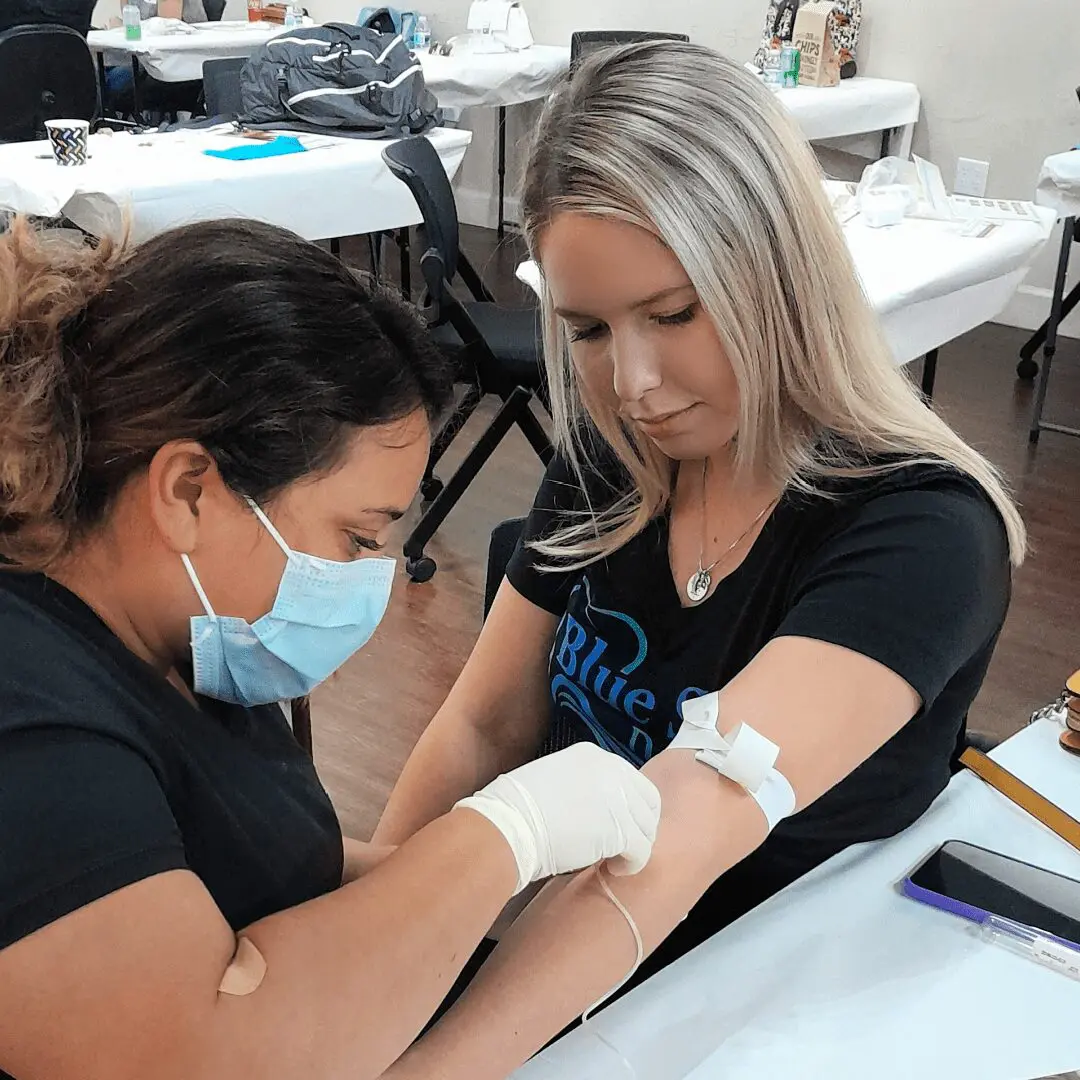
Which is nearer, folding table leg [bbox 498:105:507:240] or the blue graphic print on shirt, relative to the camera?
the blue graphic print on shirt

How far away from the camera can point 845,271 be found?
1065 millimetres

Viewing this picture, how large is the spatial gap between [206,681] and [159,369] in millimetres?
252

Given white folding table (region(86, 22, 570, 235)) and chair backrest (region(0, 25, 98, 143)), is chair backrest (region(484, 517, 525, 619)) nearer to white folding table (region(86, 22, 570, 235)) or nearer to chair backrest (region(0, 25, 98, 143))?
chair backrest (region(0, 25, 98, 143))

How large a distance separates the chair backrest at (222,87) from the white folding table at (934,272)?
2.06 meters

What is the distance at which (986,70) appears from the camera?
4.61m

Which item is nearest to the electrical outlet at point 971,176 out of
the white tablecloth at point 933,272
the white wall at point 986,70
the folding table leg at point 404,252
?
the white wall at point 986,70

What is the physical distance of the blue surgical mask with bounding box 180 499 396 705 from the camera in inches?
35.0

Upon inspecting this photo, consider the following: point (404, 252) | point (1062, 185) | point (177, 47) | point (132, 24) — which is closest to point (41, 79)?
point (177, 47)

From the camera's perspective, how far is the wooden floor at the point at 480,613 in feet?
7.84

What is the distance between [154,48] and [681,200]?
511 cm

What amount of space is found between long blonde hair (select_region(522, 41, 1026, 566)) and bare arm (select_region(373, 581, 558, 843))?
1.09 feet

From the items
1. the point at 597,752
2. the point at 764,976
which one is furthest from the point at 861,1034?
the point at 597,752

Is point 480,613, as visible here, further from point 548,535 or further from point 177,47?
point 177,47

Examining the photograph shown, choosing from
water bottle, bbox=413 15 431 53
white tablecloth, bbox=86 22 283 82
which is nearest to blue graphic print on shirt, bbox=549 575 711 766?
white tablecloth, bbox=86 22 283 82
